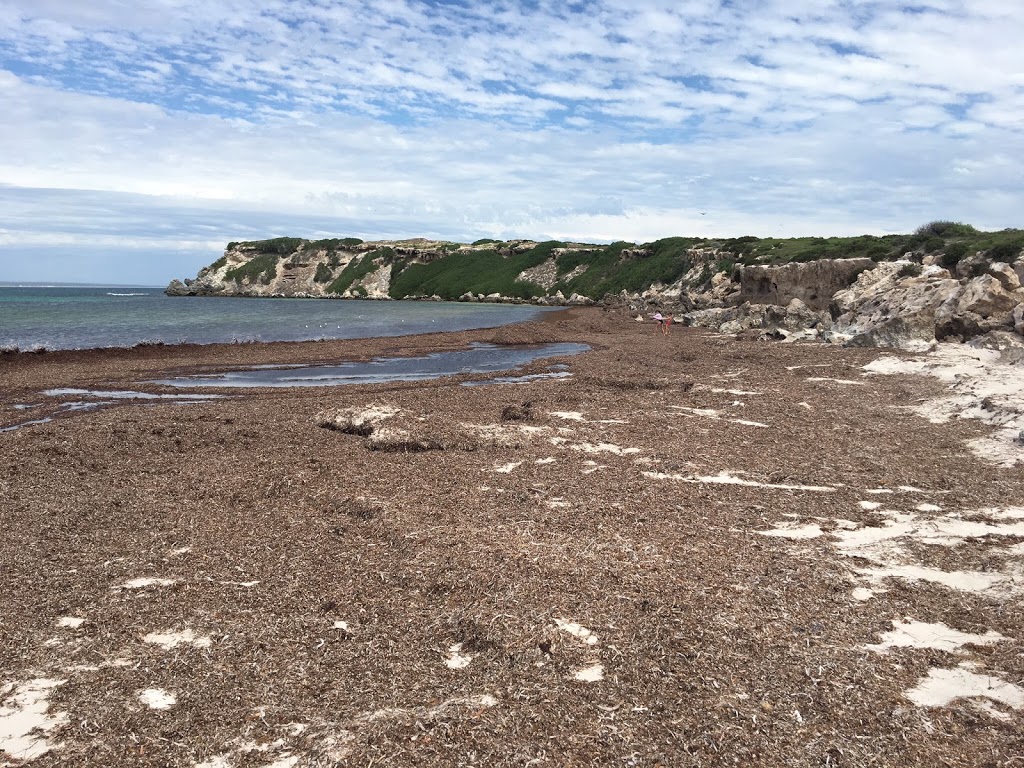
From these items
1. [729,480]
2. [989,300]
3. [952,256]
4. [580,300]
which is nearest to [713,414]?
[729,480]

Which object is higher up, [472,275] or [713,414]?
[472,275]

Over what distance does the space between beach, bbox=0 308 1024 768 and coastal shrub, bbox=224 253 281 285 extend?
12638cm

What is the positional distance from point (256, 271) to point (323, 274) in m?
14.4

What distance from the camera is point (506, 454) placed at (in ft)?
48.5

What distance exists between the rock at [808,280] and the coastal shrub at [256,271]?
103652 mm

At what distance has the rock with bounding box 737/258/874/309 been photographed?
52.4 m

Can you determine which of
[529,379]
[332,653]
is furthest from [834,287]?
[332,653]

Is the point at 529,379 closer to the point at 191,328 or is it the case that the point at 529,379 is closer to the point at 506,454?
the point at 506,454

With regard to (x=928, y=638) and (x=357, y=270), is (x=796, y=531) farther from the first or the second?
(x=357, y=270)

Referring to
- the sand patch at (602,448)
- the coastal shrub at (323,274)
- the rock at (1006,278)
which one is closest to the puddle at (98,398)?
the sand patch at (602,448)

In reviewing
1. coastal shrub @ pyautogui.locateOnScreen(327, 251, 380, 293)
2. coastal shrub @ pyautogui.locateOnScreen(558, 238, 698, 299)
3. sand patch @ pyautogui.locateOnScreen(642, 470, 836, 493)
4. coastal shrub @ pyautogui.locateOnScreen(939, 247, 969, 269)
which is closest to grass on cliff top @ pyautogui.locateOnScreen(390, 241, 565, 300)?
coastal shrub @ pyautogui.locateOnScreen(327, 251, 380, 293)

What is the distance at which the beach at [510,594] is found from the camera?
222 inches

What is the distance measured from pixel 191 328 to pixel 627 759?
188ft

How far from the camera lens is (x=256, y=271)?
137000 millimetres
